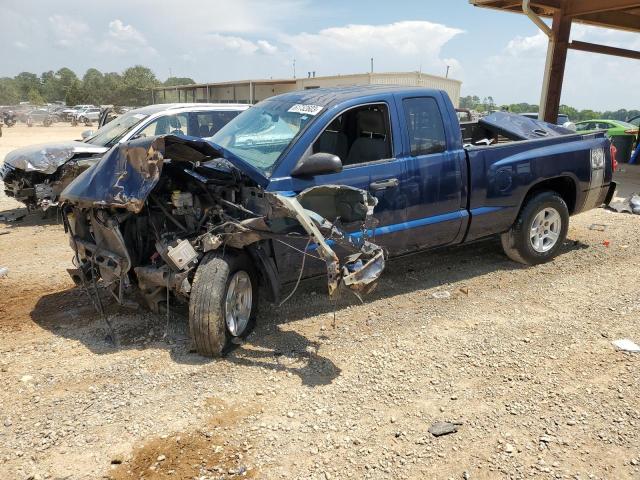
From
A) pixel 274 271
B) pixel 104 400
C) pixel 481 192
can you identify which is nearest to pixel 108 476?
pixel 104 400

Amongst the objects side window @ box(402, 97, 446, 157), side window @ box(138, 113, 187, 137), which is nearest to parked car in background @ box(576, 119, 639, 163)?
side window @ box(402, 97, 446, 157)

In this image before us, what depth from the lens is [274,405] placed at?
11.4ft

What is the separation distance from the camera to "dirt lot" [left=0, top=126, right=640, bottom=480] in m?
2.96

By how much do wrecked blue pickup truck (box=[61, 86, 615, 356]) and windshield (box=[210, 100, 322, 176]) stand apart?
0.05 feet

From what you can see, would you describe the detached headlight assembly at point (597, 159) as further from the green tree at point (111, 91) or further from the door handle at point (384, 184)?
the green tree at point (111, 91)

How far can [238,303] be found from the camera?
4.25 m

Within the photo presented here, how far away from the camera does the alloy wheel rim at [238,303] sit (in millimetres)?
4094

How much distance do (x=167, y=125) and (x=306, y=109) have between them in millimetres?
4455

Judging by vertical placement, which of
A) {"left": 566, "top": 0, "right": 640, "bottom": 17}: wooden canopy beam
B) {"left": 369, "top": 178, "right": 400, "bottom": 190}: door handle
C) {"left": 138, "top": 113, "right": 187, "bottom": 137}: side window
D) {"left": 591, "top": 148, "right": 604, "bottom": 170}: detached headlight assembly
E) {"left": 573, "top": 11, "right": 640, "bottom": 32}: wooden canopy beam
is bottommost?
{"left": 369, "top": 178, "right": 400, "bottom": 190}: door handle

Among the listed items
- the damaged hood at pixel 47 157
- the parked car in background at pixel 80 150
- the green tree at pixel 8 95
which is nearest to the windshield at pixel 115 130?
the parked car in background at pixel 80 150

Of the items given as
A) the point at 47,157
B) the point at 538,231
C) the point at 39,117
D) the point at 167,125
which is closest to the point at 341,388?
the point at 538,231

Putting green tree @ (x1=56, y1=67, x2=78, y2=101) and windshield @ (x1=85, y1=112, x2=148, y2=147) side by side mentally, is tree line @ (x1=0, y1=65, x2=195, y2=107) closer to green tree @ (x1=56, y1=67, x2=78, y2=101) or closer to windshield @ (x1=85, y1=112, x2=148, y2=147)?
green tree @ (x1=56, y1=67, x2=78, y2=101)

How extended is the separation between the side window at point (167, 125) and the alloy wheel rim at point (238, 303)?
15.9ft

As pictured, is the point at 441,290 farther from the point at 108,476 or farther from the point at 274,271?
the point at 108,476
